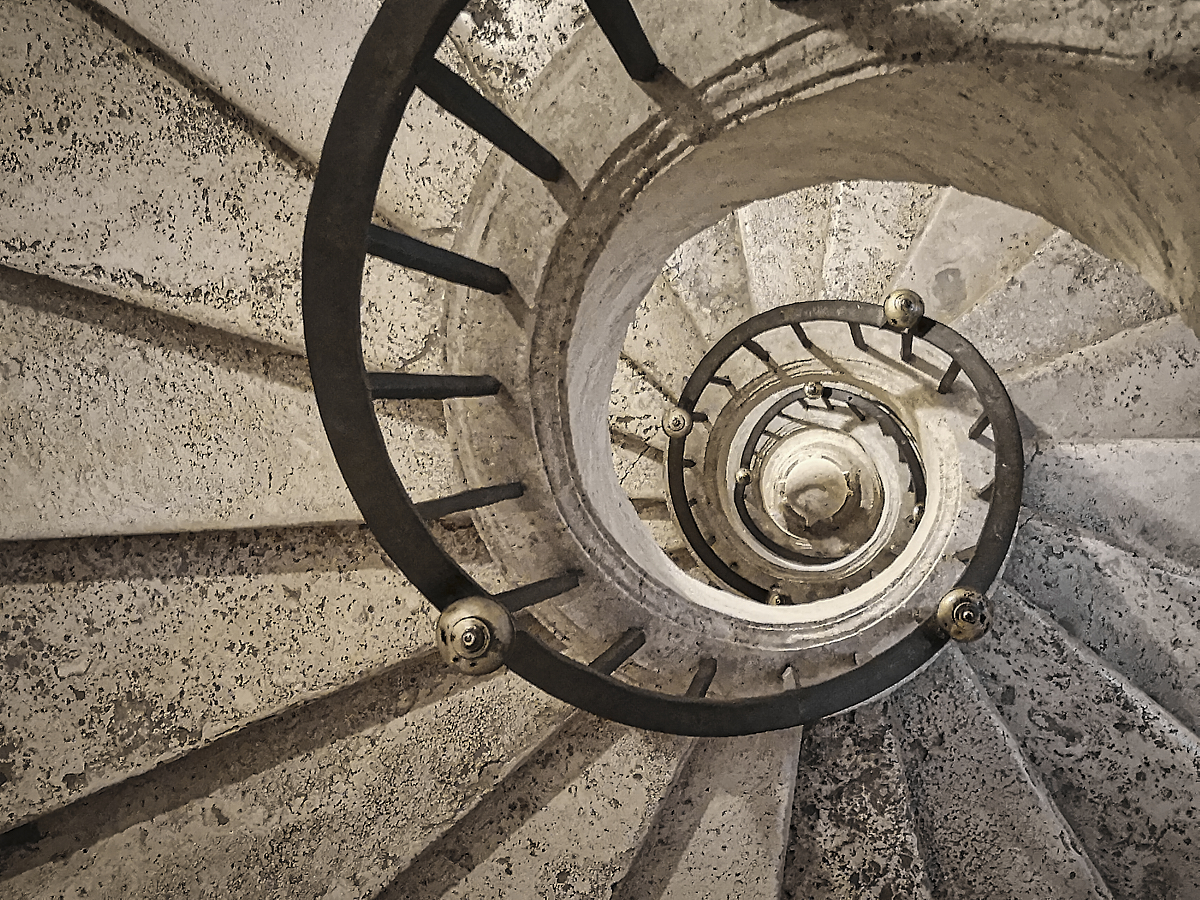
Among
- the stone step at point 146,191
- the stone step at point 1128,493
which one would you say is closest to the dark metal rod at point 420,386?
the stone step at point 146,191

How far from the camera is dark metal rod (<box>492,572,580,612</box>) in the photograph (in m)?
1.74

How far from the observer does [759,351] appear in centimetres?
470

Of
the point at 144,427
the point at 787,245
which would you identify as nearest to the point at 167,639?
the point at 144,427

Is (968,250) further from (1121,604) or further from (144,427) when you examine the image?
(144,427)

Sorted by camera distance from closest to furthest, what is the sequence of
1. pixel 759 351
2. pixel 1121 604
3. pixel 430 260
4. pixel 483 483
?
pixel 430 260 → pixel 483 483 → pixel 1121 604 → pixel 759 351

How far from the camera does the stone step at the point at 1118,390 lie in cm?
338

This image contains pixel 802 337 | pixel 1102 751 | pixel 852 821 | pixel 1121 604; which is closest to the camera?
pixel 852 821

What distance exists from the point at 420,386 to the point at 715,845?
1833 millimetres

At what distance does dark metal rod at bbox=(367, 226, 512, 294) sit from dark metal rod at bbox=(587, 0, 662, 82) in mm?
493

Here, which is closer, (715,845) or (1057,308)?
(715,845)

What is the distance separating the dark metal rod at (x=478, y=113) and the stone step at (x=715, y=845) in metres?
1.91

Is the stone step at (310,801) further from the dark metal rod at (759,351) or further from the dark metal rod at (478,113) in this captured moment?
the dark metal rod at (759,351)

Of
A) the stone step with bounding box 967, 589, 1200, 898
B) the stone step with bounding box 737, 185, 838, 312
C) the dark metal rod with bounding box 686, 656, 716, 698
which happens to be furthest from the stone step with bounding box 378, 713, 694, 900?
the stone step with bounding box 737, 185, 838, 312

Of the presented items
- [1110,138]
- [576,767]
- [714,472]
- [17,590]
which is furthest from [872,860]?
[714,472]
